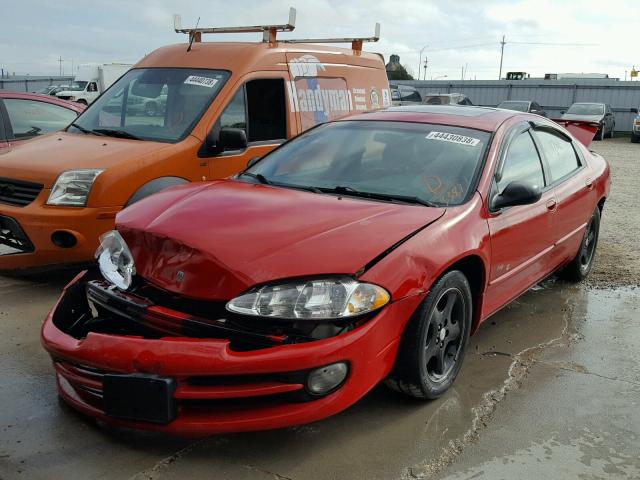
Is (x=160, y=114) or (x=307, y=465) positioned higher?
(x=160, y=114)

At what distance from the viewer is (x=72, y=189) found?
4.62 meters

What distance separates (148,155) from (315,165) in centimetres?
161

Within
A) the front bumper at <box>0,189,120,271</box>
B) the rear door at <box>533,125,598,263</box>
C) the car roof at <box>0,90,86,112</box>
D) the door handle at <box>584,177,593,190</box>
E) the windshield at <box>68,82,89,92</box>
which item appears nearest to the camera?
the rear door at <box>533,125,598,263</box>

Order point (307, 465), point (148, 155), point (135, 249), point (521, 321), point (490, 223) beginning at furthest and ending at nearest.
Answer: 1. point (148, 155)
2. point (521, 321)
3. point (490, 223)
4. point (135, 249)
5. point (307, 465)

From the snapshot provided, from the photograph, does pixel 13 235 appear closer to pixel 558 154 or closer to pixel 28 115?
pixel 28 115

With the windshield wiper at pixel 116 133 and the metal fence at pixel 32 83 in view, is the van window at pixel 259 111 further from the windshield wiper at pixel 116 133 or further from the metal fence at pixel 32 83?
the metal fence at pixel 32 83

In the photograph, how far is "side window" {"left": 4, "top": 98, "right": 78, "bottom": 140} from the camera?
667 cm

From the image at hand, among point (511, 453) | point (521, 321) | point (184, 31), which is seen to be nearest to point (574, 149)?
point (521, 321)

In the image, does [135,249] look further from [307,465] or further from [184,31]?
[184,31]

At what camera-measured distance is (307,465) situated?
266 centimetres

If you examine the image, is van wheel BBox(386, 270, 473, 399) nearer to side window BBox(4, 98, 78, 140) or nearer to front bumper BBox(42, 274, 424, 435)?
front bumper BBox(42, 274, 424, 435)

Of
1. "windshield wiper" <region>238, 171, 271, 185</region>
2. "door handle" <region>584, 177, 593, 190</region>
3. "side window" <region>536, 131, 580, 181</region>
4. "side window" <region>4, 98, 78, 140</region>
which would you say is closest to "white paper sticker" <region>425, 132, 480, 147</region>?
"side window" <region>536, 131, 580, 181</region>

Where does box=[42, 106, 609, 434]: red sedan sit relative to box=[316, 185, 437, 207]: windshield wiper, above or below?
below

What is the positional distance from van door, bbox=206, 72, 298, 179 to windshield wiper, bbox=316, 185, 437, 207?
6.53ft
